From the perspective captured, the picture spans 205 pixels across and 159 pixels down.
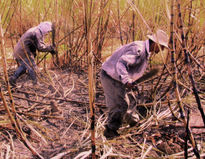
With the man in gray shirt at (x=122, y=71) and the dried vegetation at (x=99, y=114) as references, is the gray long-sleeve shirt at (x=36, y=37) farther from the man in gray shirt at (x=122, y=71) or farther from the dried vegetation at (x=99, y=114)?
the man in gray shirt at (x=122, y=71)

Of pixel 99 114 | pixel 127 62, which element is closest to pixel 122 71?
pixel 127 62

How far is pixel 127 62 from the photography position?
2.03 m

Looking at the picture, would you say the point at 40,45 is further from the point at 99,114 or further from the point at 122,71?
the point at 122,71

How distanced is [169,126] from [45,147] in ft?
4.20

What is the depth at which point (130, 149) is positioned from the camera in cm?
212

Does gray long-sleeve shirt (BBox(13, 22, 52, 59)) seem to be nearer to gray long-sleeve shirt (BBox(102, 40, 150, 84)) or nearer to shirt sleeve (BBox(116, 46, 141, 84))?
gray long-sleeve shirt (BBox(102, 40, 150, 84))

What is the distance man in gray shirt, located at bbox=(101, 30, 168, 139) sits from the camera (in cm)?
204

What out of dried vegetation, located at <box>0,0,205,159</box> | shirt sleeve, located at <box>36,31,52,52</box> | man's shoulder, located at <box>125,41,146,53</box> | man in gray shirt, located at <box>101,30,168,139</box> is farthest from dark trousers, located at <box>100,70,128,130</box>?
shirt sleeve, located at <box>36,31,52,52</box>

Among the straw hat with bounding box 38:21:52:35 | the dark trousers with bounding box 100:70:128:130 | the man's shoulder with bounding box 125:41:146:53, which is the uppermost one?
the straw hat with bounding box 38:21:52:35

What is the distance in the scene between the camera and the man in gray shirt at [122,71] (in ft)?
6.68

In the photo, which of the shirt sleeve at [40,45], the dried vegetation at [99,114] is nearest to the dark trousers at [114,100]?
the dried vegetation at [99,114]

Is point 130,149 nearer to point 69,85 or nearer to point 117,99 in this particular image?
point 117,99

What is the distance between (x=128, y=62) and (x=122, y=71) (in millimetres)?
93

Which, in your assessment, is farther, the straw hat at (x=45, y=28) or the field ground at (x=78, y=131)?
the straw hat at (x=45, y=28)
